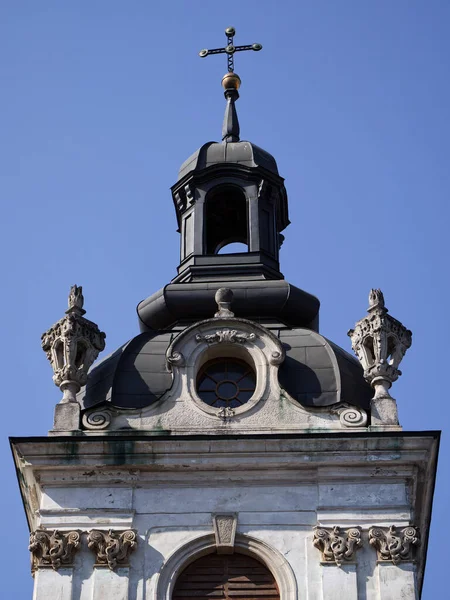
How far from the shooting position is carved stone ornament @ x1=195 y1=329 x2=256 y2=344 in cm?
3603

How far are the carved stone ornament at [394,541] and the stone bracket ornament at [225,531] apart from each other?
2103mm

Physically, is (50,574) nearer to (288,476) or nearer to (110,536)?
(110,536)

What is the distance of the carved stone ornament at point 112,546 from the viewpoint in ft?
109

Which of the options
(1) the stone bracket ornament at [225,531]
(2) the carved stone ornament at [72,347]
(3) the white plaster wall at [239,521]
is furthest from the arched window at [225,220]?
(1) the stone bracket ornament at [225,531]

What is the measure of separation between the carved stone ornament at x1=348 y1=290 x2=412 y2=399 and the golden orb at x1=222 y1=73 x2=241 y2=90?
951 cm

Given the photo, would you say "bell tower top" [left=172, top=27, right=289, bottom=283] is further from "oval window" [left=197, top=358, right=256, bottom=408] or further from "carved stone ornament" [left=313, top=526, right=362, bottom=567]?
"carved stone ornament" [left=313, top=526, right=362, bottom=567]

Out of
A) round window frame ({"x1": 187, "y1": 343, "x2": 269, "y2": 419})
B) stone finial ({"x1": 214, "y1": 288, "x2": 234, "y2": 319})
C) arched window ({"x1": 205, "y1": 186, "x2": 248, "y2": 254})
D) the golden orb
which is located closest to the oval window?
round window frame ({"x1": 187, "y1": 343, "x2": 269, "y2": 419})

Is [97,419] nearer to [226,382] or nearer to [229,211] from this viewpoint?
[226,382]

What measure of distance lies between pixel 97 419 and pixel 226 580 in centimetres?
352

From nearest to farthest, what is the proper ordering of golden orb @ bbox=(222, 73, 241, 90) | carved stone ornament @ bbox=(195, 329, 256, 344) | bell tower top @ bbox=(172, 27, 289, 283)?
carved stone ornament @ bbox=(195, 329, 256, 344)
bell tower top @ bbox=(172, 27, 289, 283)
golden orb @ bbox=(222, 73, 241, 90)

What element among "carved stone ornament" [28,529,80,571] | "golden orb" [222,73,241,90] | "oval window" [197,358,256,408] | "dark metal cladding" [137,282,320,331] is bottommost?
"carved stone ornament" [28,529,80,571]

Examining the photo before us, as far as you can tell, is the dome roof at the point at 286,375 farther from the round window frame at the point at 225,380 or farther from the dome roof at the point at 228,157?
the dome roof at the point at 228,157

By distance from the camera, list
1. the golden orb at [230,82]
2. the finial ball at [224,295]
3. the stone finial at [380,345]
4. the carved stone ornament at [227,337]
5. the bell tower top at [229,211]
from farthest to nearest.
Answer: the golden orb at [230,82] < the bell tower top at [229,211] < the finial ball at [224,295] < the carved stone ornament at [227,337] < the stone finial at [380,345]

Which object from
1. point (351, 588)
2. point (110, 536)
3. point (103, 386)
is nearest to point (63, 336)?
point (103, 386)
